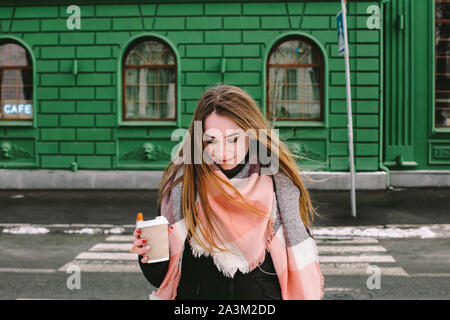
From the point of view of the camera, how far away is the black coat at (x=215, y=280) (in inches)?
76.4

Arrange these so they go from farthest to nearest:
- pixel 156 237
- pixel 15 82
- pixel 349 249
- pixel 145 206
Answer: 1. pixel 15 82
2. pixel 145 206
3. pixel 349 249
4. pixel 156 237

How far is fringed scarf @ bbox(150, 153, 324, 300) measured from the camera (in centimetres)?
193

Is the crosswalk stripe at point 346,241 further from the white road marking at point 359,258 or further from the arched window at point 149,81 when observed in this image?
the arched window at point 149,81

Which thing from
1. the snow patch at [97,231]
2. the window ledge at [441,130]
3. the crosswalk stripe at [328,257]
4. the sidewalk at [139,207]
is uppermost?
the window ledge at [441,130]

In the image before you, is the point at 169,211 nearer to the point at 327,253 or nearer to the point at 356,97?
the point at 327,253

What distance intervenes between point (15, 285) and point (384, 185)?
9555 mm

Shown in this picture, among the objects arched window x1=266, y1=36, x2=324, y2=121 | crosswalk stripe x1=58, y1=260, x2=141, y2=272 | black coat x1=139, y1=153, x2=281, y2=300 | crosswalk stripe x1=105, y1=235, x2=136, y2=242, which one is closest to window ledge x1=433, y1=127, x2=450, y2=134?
arched window x1=266, y1=36, x2=324, y2=121

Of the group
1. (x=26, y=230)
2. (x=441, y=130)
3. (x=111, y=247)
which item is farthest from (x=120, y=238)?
(x=441, y=130)

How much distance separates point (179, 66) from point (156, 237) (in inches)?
445

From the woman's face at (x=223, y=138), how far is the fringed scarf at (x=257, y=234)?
Answer: 7 cm

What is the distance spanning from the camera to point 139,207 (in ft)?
34.8

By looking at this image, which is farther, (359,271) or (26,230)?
(26,230)

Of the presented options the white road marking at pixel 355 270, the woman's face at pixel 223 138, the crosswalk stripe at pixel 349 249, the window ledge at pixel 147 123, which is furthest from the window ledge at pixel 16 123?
the woman's face at pixel 223 138

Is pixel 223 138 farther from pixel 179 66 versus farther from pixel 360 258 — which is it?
pixel 179 66
